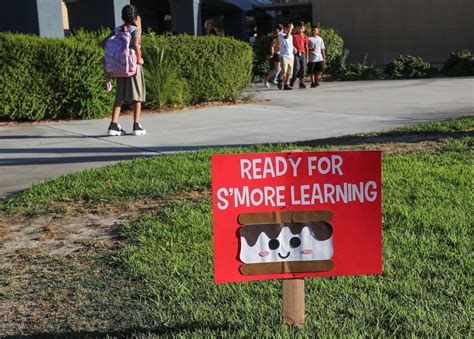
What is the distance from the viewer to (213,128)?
10.0 meters

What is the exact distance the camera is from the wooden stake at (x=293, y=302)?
9.89 feet

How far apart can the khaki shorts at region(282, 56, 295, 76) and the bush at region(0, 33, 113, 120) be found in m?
6.20

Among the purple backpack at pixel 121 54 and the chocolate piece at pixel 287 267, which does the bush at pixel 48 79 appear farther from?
the chocolate piece at pixel 287 267

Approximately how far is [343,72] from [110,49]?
48.6 ft

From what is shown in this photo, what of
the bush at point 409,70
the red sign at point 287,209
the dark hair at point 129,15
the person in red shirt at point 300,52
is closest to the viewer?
the red sign at point 287,209

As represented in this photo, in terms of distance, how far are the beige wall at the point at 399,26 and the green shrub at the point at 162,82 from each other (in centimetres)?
1703

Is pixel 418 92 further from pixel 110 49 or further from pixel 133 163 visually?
pixel 133 163

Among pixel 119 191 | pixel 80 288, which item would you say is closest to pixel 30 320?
pixel 80 288

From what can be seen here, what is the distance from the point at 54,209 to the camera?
216 inches

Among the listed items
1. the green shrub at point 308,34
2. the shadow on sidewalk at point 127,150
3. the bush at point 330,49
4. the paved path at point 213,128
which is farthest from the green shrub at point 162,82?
the bush at point 330,49

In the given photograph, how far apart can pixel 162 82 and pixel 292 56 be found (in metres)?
5.50

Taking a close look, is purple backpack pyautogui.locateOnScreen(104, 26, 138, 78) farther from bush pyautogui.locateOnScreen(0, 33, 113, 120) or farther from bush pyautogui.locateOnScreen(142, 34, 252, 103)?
bush pyautogui.locateOnScreen(142, 34, 252, 103)

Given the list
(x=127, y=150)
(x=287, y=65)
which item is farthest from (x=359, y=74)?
(x=127, y=150)

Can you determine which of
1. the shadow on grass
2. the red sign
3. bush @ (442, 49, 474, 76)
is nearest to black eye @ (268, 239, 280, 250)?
the red sign
